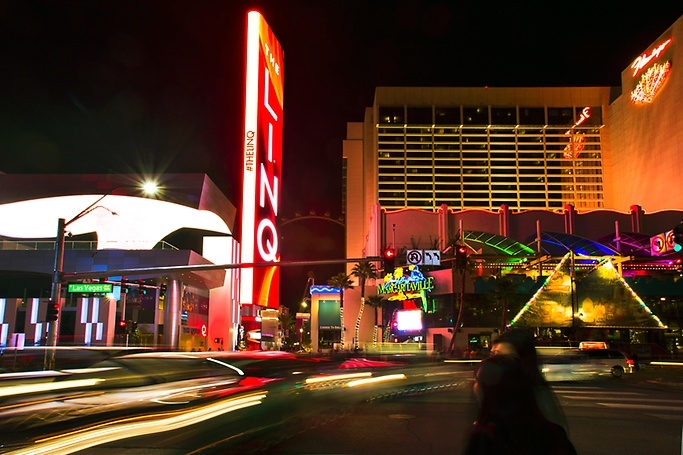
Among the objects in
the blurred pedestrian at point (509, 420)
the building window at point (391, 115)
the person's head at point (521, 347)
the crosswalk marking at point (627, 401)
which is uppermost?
the building window at point (391, 115)

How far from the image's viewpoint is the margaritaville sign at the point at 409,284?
6512 cm

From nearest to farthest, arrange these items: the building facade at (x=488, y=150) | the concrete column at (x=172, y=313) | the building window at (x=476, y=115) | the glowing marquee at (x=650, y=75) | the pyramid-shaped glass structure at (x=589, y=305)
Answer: the concrete column at (x=172, y=313)
the pyramid-shaped glass structure at (x=589, y=305)
the glowing marquee at (x=650, y=75)
the building facade at (x=488, y=150)
the building window at (x=476, y=115)

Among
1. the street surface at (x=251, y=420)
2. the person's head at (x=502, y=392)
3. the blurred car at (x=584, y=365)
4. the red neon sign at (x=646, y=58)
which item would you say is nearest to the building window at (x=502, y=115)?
the red neon sign at (x=646, y=58)

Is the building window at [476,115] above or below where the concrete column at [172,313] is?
above

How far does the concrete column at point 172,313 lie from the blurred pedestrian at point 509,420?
44.1 m

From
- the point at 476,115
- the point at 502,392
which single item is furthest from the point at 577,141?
the point at 502,392

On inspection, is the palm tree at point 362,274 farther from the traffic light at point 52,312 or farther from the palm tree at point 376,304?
the traffic light at point 52,312

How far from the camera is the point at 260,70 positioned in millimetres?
63781

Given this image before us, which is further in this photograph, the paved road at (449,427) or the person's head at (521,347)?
the paved road at (449,427)

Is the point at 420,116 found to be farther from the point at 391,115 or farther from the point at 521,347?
the point at 521,347

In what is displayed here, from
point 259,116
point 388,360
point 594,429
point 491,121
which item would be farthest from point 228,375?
point 491,121

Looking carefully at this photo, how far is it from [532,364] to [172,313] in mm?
44587

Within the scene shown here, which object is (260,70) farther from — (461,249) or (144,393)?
(144,393)

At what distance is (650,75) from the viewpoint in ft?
301
